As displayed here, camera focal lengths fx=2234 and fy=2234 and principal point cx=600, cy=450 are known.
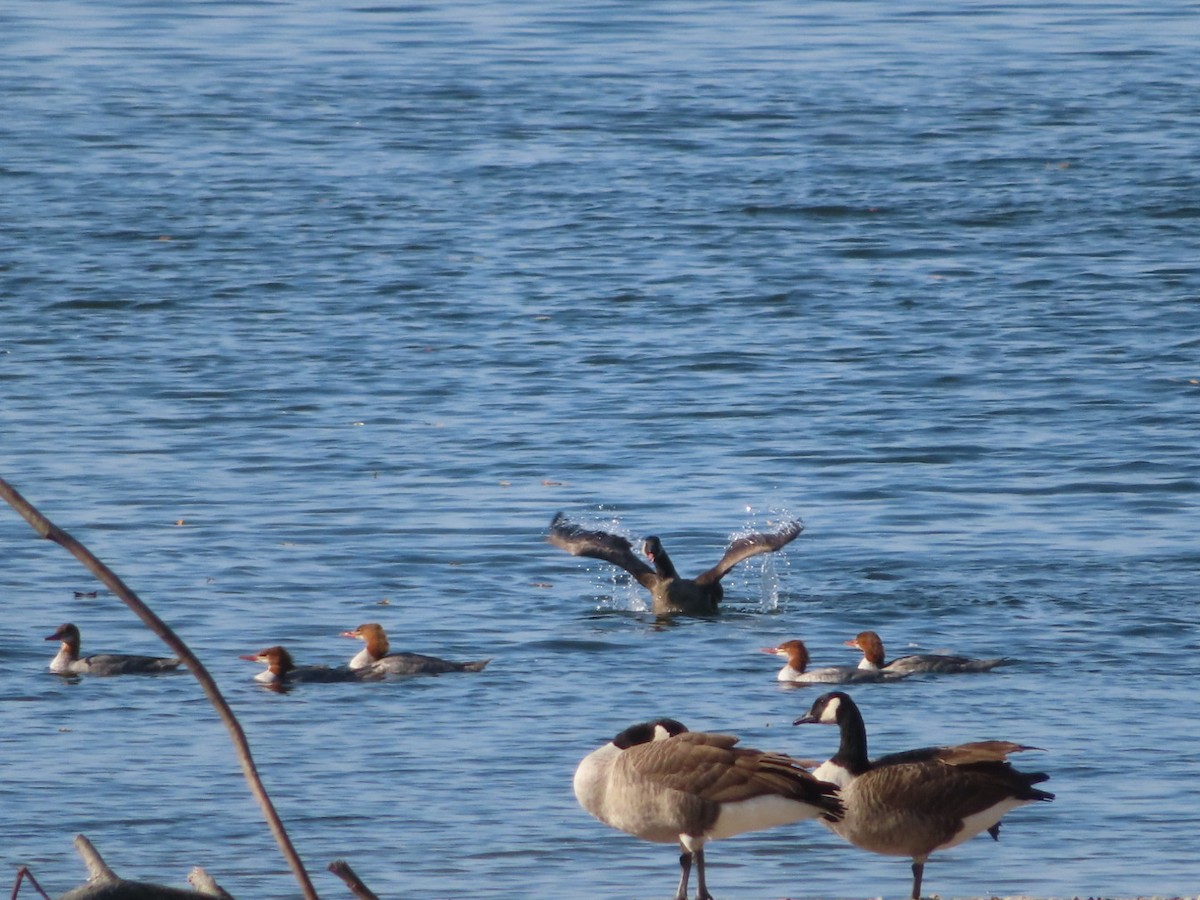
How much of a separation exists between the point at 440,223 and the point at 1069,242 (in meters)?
9.63

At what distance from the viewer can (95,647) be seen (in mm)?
14969

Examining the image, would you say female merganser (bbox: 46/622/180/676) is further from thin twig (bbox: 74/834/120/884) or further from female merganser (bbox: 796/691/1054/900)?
thin twig (bbox: 74/834/120/884)

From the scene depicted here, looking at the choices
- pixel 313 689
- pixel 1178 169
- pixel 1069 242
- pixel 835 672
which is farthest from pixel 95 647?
pixel 1178 169

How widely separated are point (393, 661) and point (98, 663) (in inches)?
72.8

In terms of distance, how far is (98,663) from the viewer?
13.8 metres

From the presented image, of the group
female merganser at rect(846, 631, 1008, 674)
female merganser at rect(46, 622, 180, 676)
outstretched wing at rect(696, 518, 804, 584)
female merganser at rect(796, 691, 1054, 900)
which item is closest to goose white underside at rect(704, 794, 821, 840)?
female merganser at rect(796, 691, 1054, 900)

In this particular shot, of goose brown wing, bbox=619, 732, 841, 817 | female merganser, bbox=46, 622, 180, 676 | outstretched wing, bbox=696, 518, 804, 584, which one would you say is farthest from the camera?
outstretched wing, bbox=696, 518, 804, 584

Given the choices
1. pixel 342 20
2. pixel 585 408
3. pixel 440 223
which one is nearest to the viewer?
pixel 585 408

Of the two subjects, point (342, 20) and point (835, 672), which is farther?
point (342, 20)

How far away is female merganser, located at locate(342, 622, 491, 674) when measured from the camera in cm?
1357

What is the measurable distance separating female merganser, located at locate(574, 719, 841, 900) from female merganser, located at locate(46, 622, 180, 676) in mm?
5730

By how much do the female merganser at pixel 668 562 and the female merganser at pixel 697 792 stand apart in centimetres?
698

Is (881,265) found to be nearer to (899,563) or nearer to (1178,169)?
(1178,169)

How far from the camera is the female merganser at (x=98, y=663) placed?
13.8m
